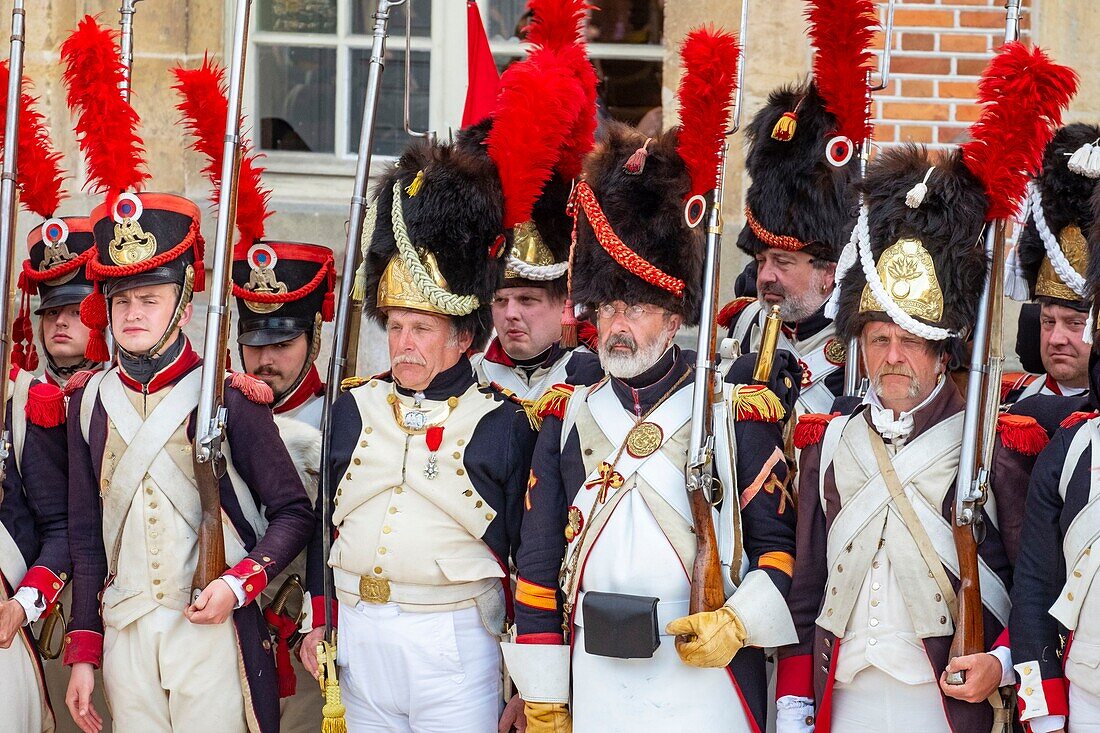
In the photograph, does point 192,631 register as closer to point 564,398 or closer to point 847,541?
point 564,398

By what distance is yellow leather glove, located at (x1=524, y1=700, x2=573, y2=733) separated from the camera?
3.67 meters

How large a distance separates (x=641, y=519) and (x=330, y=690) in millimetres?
1000

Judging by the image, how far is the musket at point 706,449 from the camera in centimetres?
352

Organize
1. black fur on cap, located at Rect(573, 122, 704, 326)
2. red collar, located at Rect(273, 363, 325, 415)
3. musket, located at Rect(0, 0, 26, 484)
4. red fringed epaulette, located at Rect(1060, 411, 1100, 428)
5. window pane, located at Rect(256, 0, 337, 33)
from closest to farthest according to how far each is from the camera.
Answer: red fringed epaulette, located at Rect(1060, 411, 1100, 428), black fur on cap, located at Rect(573, 122, 704, 326), musket, located at Rect(0, 0, 26, 484), red collar, located at Rect(273, 363, 325, 415), window pane, located at Rect(256, 0, 337, 33)

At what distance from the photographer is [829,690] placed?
3.51 meters

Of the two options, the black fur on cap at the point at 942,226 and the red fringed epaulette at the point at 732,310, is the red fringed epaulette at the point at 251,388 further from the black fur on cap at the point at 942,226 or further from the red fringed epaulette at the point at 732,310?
the red fringed epaulette at the point at 732,310

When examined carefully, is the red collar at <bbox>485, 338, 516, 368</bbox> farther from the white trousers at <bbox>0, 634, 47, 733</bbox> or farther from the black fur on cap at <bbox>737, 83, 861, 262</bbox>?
the white trousers at <bbox>0, 634, 47, 733</bbox>

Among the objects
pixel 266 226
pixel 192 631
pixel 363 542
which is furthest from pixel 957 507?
pixel 266 226

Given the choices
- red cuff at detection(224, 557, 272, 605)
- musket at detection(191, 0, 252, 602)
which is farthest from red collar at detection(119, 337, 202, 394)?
red cuff at detection(224, 557, 272, 605)

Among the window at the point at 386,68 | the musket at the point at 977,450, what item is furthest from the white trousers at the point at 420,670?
the window at the point at 386,68

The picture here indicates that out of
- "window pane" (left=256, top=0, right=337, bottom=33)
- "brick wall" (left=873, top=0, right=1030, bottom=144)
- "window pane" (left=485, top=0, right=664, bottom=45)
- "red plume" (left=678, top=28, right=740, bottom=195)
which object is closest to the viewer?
"red plume" (left=678, top=28, right=740, bottom=195)

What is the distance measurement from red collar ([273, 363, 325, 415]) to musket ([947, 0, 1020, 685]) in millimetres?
2343

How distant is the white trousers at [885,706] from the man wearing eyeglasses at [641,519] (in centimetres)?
21

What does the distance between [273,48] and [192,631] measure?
3.82 metres
